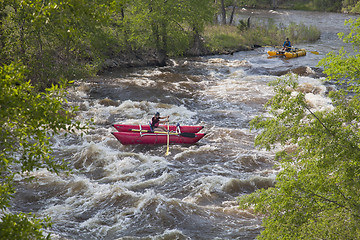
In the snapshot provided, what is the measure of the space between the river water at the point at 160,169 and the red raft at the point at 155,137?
0.25 metres

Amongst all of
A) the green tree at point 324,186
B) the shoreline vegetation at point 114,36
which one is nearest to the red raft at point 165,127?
the shoreline vegetation at point 114,36

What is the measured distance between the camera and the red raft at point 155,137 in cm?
1303

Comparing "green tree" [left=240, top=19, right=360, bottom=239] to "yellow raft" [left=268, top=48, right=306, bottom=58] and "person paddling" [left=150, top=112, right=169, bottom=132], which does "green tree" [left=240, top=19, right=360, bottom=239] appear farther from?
"yellow raft" [left=268, top=48, right=306, bottom=58]

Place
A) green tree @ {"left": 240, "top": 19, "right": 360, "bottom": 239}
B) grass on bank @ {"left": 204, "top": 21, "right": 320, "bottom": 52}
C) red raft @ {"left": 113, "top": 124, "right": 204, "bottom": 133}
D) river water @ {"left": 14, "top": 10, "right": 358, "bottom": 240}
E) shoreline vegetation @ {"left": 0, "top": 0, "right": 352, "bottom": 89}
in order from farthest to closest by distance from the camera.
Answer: grass on bank @ {"left": 204, "top": 21, "right": 320, "bottom": 52}, red raft @ {"left": 113, "top": 124, "right": 204, "bottom": 133}, river water @ {"left": 14, "top": 10, "right": 358, "bottom": 240}, shoreline vegetation @ {"left": 0, "top": 0, "right": 352, "bottom": 89}, green tree @ {"left": 240, "top": 19, "right": 360, "bottom": 239}

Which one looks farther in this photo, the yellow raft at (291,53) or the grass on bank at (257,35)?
the grass on bank at (257,35)

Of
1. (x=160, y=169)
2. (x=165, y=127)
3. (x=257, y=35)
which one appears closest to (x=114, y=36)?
(x=165, y=127)

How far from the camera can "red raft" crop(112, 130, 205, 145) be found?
1303cm

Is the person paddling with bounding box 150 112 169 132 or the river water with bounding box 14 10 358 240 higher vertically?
the person paddling with bounding box 150 112 169 132

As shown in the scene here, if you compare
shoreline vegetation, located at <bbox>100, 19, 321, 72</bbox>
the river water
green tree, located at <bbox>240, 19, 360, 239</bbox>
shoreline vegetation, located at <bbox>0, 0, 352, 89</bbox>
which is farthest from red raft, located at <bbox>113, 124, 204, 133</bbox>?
shoreline vegetation, located at <bbox>100, 19, 321, 72</bbox>

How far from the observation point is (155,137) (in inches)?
522

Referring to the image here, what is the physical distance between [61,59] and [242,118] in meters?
9.97

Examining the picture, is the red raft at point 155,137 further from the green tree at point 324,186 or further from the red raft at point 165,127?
the green tree at point 324,186

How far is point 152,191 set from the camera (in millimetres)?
9914

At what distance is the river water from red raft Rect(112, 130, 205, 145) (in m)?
0.25
